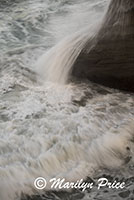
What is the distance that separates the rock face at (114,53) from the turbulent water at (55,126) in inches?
7.0

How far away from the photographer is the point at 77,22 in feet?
30.0

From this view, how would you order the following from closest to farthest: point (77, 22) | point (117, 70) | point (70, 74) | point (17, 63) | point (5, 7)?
point (117, 70) < point (70, 74) < point (17, 63) < point (77, 22) < point (5, 7)

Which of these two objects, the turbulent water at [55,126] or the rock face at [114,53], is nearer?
the turbulent water at [55,126]

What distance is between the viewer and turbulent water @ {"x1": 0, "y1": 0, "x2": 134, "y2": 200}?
4188 millimetres

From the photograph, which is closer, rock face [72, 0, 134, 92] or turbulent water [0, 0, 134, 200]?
turbulent water [0, 0, 134, 200]

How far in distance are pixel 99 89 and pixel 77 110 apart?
29.4 inches

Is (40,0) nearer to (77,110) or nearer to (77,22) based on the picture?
(77,22)

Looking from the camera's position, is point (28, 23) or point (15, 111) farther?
point (28, 23)

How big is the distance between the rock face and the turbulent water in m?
0.18

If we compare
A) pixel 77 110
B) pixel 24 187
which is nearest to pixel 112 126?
pixel 77 110

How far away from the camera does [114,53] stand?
19.0ft

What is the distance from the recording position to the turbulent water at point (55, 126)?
4.19m

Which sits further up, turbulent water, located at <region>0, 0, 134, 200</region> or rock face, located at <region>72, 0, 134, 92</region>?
rock face, located at <region>72, 0, 134, 92</region>

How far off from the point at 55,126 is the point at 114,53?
1.63 m
